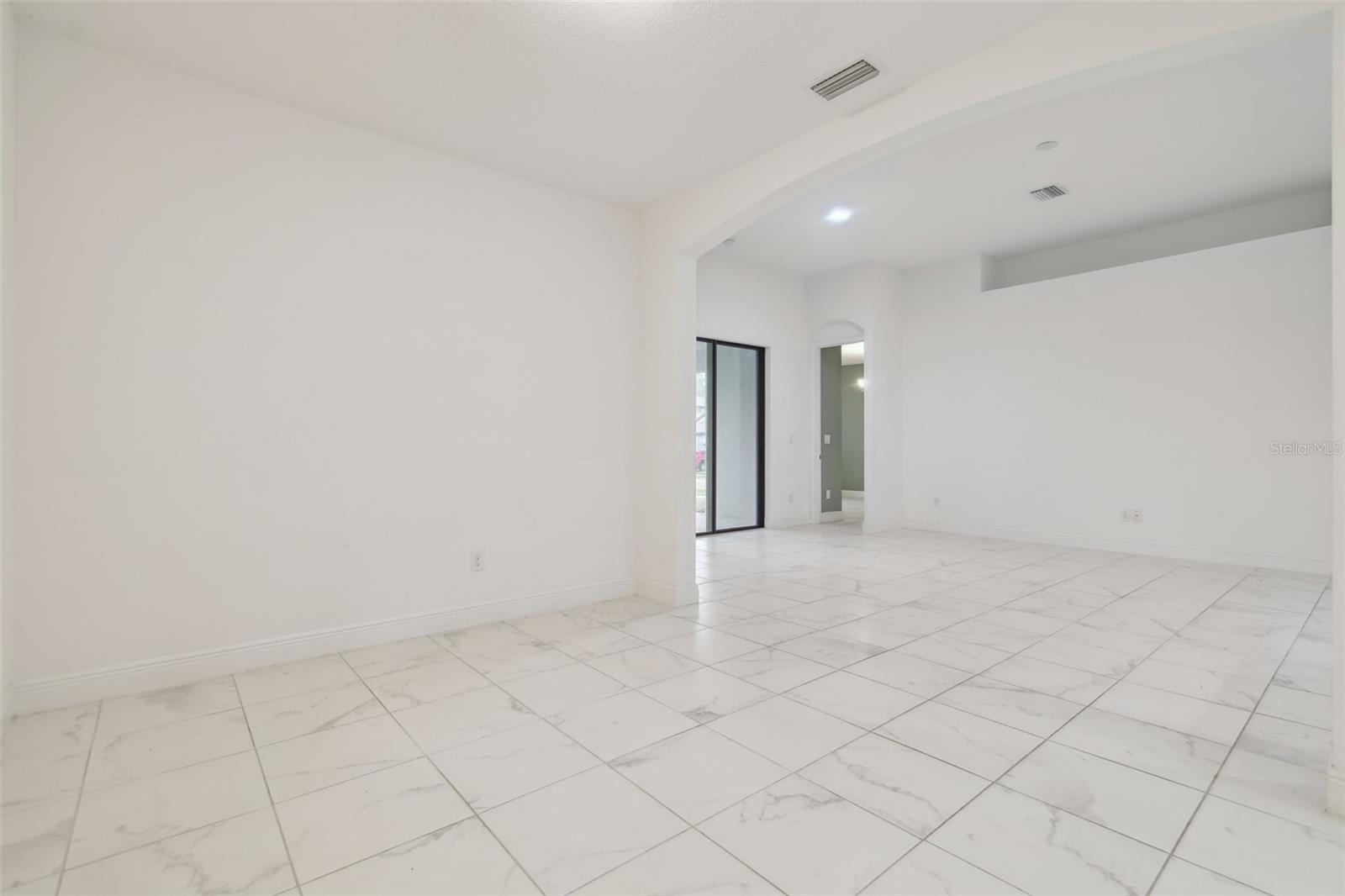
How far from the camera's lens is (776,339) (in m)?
7.44

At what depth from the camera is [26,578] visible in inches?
99.0

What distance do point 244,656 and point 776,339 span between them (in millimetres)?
6197

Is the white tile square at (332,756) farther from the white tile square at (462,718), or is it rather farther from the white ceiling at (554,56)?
the white ceiling at (554,56)

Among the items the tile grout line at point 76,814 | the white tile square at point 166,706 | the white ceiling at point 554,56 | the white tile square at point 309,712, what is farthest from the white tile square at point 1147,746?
the white tile square at point 166,706

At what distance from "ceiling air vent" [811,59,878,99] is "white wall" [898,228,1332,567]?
4558 mm

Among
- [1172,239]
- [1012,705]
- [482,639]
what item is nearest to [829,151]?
[1012,705]

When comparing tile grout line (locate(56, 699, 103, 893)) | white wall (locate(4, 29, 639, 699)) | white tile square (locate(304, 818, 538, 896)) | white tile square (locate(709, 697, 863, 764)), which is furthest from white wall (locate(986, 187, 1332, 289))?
tile grout line (locate(56, 699, 103, 893))

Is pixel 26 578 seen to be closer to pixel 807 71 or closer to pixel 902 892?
pixel 902 892

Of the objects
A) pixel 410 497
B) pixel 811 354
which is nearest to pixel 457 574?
pixel 410 497

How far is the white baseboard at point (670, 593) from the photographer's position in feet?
13.5

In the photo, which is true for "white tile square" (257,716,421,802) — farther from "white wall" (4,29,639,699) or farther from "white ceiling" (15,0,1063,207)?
"white ceiling" (15,0,1063,207)

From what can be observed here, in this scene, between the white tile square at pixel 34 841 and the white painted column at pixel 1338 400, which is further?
the white painted column at pixel 1338 400

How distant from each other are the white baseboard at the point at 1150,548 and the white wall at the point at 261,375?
5051 millimetres

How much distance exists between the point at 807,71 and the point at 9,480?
4.02 metres
